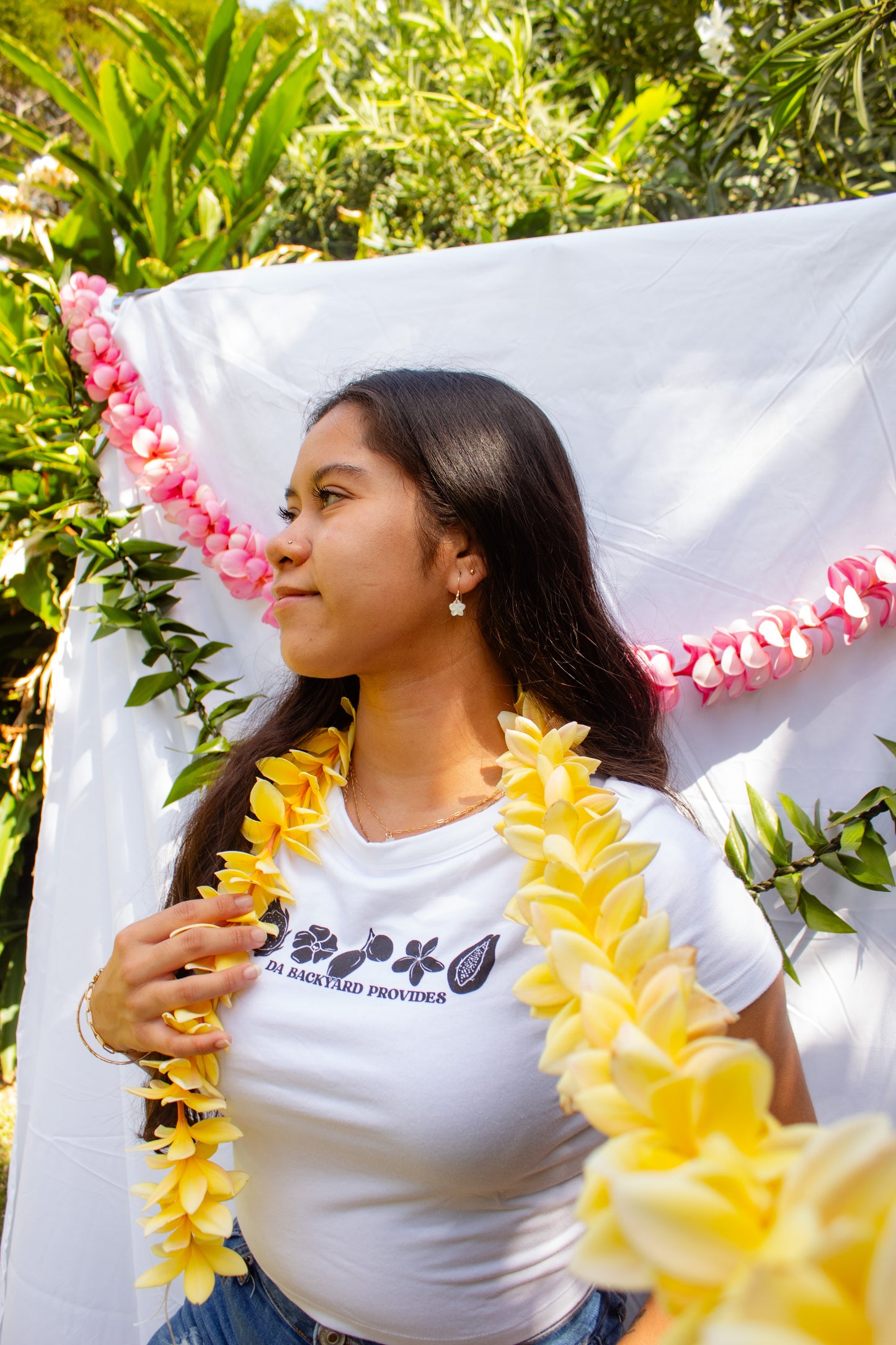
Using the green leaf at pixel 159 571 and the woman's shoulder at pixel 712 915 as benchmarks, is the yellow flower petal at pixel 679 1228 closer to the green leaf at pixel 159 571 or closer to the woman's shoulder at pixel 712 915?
the woman's shoulder at pixel 712 915

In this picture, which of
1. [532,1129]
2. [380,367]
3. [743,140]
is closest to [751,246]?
[380,367]

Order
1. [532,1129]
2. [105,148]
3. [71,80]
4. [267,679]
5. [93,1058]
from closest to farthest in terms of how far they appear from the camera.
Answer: [532,1129]
[93,1058]
[267,679]
[105,148]
[71,80]

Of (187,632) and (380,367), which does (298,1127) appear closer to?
(187,632)

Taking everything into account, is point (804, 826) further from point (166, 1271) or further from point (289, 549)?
point (166, 1271)

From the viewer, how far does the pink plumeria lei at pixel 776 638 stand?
4.67ft

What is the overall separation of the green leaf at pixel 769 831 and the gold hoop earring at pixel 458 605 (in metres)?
0.59

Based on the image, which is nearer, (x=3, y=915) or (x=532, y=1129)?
(x=532, y=1129)

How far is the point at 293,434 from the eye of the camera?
1.74 meters

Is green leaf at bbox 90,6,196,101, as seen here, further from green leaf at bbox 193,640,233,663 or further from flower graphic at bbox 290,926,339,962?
flower graphic at bbox 290,926,339,962

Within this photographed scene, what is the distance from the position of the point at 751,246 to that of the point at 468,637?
2.84 feet

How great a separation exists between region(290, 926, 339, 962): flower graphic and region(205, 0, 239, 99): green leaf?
7.54 ft

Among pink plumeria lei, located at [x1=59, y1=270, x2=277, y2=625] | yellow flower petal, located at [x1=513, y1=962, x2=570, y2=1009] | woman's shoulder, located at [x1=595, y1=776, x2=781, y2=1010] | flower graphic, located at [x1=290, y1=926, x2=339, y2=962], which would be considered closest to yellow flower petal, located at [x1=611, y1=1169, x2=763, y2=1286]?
yellow flower petal, located at [x1=513, y1=962, x2=570, y2=1009]

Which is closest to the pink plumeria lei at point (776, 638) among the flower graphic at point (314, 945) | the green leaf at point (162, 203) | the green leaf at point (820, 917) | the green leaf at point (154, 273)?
the green leaf at point (820, 917)

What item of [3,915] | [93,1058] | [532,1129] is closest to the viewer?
[532,1129]
